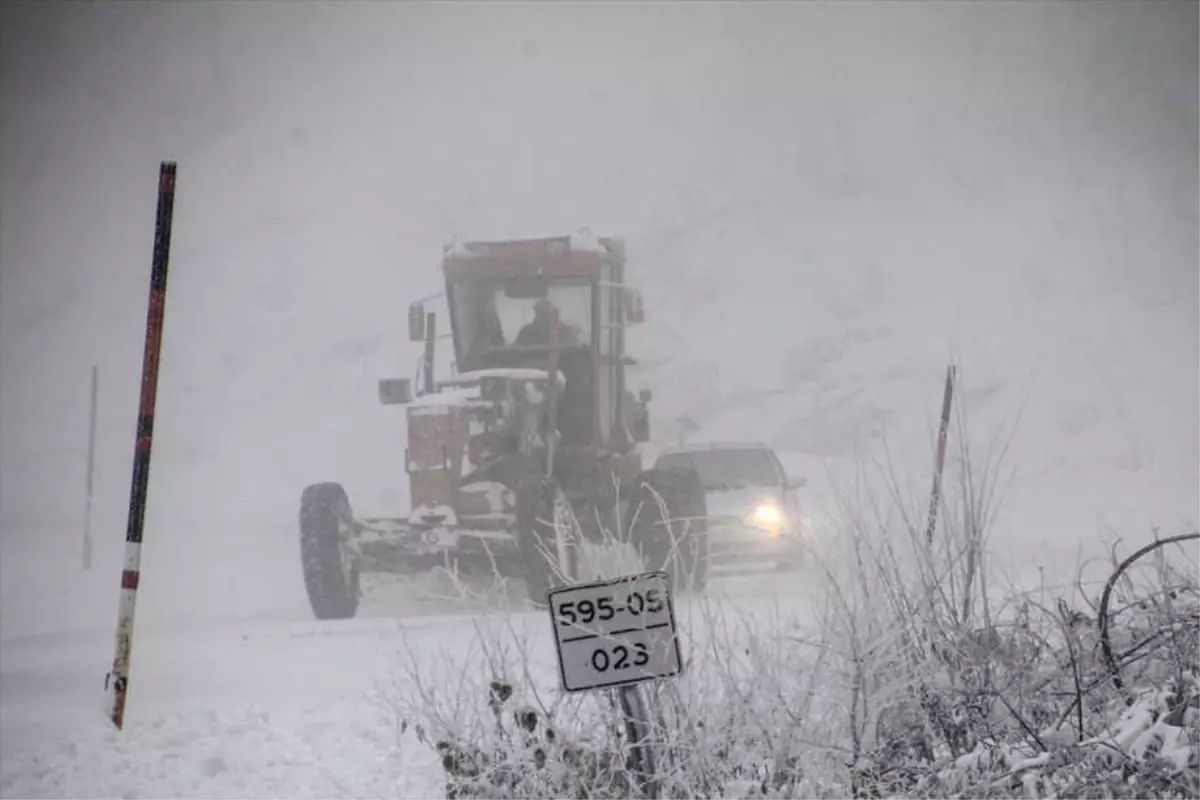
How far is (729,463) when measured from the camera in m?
13.1

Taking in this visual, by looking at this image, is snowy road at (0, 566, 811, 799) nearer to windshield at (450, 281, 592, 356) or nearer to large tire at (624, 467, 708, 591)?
large tire at (624, 467, 708, 591)

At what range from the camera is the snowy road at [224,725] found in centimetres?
428

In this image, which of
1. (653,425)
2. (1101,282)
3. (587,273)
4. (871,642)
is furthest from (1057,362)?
(871,642)

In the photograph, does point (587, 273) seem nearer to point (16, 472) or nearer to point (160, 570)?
point (160, 570)

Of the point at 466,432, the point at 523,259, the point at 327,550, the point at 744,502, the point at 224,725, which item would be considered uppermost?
the point at 523,259

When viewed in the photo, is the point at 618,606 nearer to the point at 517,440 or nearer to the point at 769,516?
the point at 517,440

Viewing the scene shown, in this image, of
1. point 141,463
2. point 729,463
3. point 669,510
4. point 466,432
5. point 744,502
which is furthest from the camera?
point 729,463

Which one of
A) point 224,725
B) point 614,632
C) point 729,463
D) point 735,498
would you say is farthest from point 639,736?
point 729,463

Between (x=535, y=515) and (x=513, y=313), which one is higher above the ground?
(x=513, y=313)

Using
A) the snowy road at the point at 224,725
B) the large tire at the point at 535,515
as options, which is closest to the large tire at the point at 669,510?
the large tire at the point at 535,515

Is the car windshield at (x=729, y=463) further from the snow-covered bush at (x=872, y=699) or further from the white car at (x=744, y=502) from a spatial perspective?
A: the snow-covered bush at (x=872, y=699)

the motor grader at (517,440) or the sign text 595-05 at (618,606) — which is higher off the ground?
the motor grader at (517,440)

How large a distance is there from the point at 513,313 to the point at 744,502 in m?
3.70

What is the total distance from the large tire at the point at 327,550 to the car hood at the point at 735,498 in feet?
13.8
